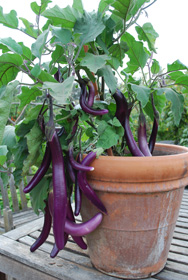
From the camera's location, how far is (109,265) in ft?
2.18

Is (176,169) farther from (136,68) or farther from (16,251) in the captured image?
(16,251)

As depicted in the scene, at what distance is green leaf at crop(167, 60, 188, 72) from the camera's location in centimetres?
74

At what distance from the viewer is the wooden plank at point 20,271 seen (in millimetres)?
714

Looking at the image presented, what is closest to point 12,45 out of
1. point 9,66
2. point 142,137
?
point 9,66

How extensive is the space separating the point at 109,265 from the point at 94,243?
7 centimetres

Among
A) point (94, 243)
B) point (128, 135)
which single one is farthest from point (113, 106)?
point (94, 243)

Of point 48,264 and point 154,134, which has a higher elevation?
point 154,134

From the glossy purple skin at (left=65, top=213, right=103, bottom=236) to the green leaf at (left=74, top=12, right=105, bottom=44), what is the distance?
408 mm

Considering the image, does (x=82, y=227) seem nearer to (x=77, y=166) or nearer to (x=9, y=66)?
(x=77, y=166)

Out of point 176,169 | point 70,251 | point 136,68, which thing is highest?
point 136,68

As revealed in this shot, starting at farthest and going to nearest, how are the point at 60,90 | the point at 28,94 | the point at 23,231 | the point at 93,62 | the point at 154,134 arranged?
the point at 23,231, the point at 154,134, the point at 28,94, the point at 93,62, the point at 60,90

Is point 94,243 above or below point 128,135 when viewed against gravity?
below

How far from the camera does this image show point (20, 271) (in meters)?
0.77

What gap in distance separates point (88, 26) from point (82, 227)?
46cm
